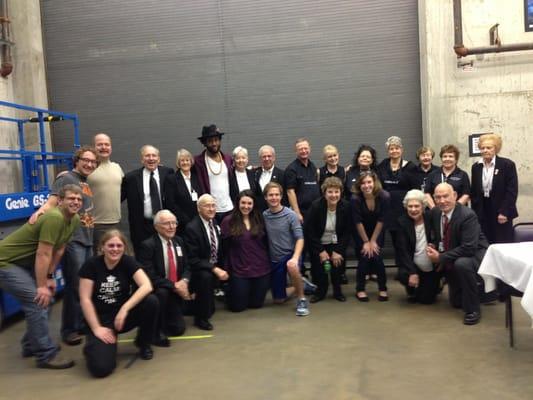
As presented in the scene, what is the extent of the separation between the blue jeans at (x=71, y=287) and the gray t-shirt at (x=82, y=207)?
7 centimetres

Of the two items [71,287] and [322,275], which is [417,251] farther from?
[71,287]

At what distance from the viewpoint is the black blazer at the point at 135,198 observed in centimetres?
471

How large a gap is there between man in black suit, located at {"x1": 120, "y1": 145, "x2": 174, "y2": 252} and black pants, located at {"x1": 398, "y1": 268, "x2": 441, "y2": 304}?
7.98 ft

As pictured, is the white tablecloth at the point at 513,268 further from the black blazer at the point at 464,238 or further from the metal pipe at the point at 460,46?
the metal pipe at the point at 460,46

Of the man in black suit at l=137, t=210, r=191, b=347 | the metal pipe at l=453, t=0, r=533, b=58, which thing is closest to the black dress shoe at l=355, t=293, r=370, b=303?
the man in black suit at l=137, t=210, r=191, b=347

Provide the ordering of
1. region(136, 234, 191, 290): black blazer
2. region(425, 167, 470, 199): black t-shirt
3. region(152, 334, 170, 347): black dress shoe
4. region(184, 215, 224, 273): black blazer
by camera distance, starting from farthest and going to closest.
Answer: region(425, 167, 470, 199): black t-shirt → region(184, 215, 224, 273): black blazer → region(136, 234, 191, 290): black blazer → region(152, 334, 170, 347): black dress shoe

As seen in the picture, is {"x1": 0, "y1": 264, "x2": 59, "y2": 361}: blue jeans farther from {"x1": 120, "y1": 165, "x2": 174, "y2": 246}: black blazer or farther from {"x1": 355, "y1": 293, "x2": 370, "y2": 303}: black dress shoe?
{"x1": 355, "y1": 293, "x2": 370, "y2": 303}: black dress shoe

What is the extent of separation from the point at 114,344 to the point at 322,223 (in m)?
2.29

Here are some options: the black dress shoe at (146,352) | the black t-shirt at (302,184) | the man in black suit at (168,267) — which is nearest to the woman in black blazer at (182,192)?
the man in black suit at (168,267)

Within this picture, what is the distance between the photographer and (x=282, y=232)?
4.68 metres

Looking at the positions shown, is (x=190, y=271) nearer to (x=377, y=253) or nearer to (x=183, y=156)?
(x=183, y=156)

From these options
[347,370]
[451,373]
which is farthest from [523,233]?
[347,370]

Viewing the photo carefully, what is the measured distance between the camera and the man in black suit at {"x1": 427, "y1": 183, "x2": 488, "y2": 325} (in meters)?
4.03

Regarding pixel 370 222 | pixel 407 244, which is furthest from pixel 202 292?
pixel 407 244
